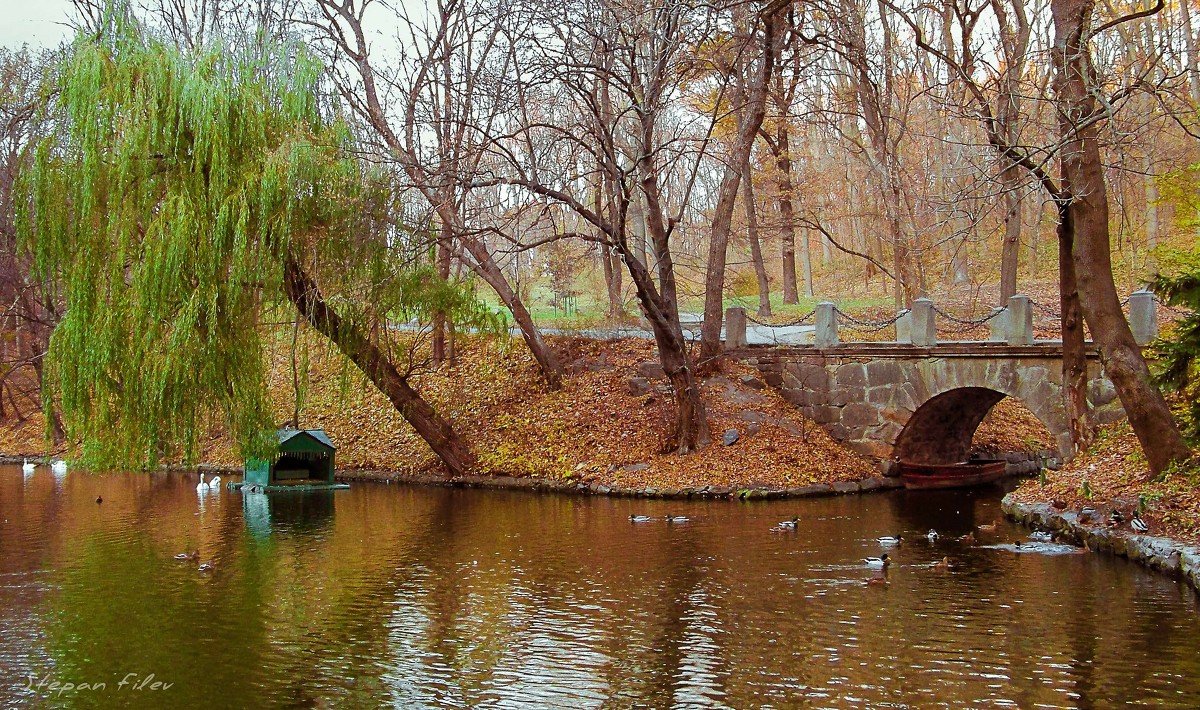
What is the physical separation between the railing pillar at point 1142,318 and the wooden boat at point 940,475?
13.5ft

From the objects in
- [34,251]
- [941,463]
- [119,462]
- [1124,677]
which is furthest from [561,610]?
[941,463]

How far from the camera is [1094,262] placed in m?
11.0

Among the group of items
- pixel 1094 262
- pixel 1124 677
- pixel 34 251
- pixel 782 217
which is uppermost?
pixel 782 217

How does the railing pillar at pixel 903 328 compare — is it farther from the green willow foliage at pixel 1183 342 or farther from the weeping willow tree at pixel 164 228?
the weeping willow tree at pixel 164 228

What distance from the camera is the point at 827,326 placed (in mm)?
17766

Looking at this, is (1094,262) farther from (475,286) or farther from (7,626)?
(7,626)

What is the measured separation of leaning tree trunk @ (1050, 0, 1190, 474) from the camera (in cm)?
1062

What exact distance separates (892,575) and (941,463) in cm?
875

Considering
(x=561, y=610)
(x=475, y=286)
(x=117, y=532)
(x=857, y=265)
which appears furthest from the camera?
(x=857, y=265)

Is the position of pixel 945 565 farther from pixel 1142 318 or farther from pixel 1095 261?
pixel 1142 318

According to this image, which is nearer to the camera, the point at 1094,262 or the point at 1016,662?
the point at 1016,662

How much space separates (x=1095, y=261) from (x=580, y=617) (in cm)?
690

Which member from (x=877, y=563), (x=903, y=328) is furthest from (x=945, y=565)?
(x=903, y=328)

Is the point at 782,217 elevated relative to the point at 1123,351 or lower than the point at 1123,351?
elevated
